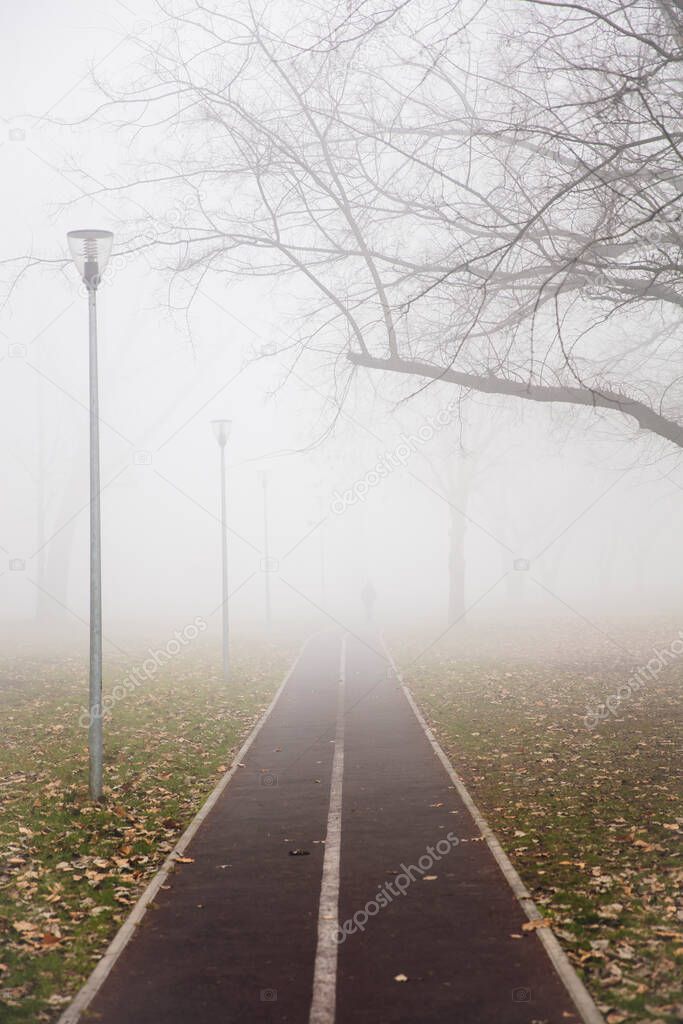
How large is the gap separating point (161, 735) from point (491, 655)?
1426 centimetres

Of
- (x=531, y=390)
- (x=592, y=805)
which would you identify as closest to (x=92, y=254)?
(x=531, y=390)

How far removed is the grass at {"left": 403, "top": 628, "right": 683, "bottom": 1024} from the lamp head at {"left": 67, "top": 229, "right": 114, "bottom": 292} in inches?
285

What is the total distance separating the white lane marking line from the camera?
5.20 m

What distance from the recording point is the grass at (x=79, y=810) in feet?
20.0

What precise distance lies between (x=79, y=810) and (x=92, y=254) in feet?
20.1

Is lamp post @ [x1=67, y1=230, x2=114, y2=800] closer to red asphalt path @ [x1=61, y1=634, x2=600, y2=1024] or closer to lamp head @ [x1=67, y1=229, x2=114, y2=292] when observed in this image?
lamp head @ [x1=67, y1=229, x2=114, y2=292]

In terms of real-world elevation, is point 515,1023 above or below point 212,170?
below

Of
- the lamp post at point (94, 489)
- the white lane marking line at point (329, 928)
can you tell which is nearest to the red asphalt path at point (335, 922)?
the white lane marking line at point (329, 928)

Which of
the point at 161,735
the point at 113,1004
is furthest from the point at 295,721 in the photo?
the point at 113,1004

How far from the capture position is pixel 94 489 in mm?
10109

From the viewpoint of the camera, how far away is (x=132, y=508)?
9231 centimetres

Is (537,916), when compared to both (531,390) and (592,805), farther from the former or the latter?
(531,390)

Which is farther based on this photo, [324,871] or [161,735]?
[161,735]

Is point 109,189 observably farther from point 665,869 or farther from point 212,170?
point 665,869
